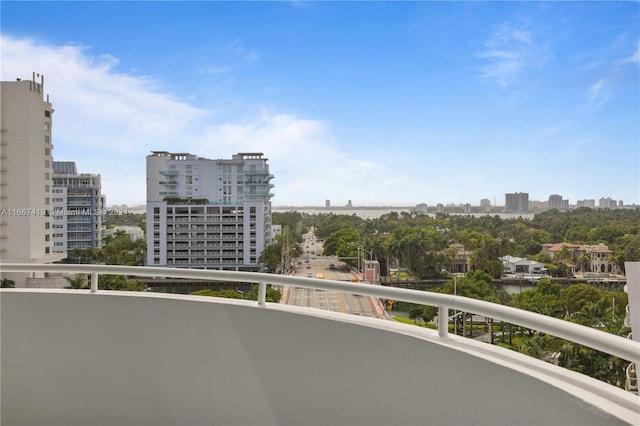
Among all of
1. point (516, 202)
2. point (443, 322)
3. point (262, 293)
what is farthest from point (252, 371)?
point (516, 202)

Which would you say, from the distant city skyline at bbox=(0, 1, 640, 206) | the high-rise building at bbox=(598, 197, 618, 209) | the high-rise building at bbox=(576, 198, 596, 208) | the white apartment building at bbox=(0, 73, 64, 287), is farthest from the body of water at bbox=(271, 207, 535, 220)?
the white apartment building at bbox=(0, 73, 64, 287)

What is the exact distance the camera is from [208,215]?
1381 cm

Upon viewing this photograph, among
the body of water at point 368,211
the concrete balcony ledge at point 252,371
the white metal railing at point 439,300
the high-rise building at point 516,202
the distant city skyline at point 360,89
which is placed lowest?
the concrete balcony ledge at point 252,371

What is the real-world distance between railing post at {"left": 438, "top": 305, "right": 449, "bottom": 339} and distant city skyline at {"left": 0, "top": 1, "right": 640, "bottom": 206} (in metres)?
6.77

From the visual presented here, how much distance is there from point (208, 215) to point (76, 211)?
10.6 m

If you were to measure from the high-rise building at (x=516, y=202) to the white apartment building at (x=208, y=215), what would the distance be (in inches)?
691

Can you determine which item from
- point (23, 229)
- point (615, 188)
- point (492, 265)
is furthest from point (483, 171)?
point (23, 229)

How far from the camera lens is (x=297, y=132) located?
24438 millimetres

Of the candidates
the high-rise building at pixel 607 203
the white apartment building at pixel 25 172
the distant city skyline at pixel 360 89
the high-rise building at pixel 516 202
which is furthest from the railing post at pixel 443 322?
the high-rise building at pixel 516 202

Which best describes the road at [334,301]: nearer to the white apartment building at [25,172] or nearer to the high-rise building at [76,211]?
the white apartment building at [25,172]

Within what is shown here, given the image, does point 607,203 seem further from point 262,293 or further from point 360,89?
point 262,293

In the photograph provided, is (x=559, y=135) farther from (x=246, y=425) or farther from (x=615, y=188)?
(x=246, y=425)

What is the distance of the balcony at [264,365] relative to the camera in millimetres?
1078

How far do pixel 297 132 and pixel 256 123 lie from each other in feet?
16.2
